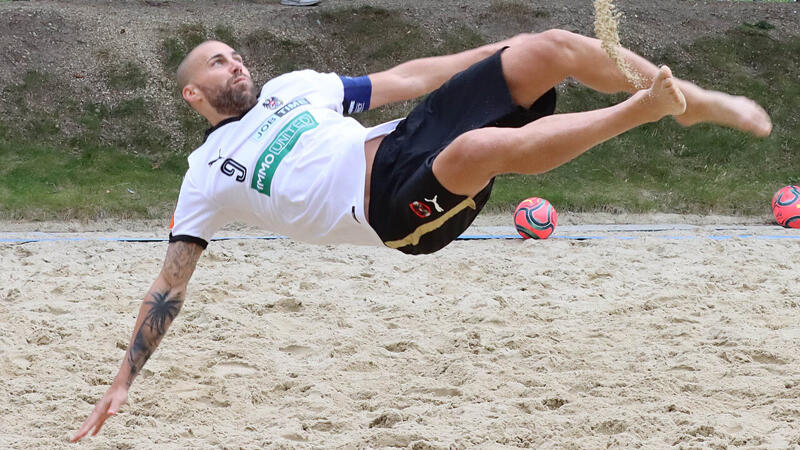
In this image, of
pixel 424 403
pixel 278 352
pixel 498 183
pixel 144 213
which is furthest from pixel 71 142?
pixel 424 403

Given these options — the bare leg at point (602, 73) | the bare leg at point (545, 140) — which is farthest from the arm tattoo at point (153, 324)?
the bare leg at point (602, 73)

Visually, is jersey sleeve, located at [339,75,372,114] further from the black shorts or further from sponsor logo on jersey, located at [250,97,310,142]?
the black shorts

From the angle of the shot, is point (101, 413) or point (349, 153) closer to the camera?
point (101, 413)

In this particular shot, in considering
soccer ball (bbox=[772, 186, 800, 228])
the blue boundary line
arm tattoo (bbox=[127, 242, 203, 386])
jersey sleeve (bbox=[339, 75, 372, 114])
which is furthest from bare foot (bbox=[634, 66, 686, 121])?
soccer ball (bbox=[772, 186, 800, 228])

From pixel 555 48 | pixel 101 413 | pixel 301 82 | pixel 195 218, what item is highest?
pixel 555 48

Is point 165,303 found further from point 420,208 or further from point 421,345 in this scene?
point 421,345

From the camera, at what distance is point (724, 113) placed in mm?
2715

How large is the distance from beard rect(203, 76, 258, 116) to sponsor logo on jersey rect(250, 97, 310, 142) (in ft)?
0.42

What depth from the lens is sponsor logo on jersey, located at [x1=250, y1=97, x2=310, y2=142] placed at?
9.88 feet

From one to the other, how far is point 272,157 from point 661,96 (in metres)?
1.30

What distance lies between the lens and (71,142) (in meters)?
7.27

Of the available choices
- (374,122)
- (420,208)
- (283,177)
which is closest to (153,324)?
(283,177)

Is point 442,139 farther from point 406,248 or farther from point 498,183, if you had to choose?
point 498,183

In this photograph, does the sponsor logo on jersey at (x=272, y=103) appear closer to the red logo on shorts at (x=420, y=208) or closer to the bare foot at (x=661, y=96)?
the red logo on shorts at (x=420, y=208)
